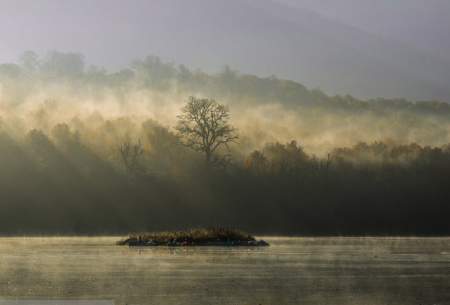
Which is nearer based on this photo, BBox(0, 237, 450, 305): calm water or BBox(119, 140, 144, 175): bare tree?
BBox(0, 237, 450, 305): calm water

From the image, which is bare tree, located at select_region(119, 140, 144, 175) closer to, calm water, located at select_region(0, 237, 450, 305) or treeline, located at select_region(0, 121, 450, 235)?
treeline, located at select_region(0, 121, 450, 235)

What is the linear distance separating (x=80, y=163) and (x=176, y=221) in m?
18.5

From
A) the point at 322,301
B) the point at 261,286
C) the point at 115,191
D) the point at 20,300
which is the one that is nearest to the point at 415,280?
the point at 261,286

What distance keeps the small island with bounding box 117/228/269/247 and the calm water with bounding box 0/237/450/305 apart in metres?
21.6

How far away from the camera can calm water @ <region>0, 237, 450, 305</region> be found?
27.3 metres

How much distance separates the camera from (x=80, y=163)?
123m

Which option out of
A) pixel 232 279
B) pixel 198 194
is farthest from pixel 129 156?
pixel 232 279

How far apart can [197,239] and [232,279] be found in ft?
132

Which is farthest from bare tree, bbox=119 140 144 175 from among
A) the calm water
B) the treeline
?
the calm water

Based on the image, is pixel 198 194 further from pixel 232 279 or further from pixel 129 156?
pixel 232 279

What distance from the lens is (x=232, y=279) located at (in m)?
33.6

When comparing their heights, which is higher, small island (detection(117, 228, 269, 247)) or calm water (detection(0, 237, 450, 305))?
small island (detection(117, 228, 269, 247))

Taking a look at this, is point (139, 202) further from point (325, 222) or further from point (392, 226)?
point (392, 226)

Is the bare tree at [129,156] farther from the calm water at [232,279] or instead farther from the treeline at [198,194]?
the calm water at [232,279]
